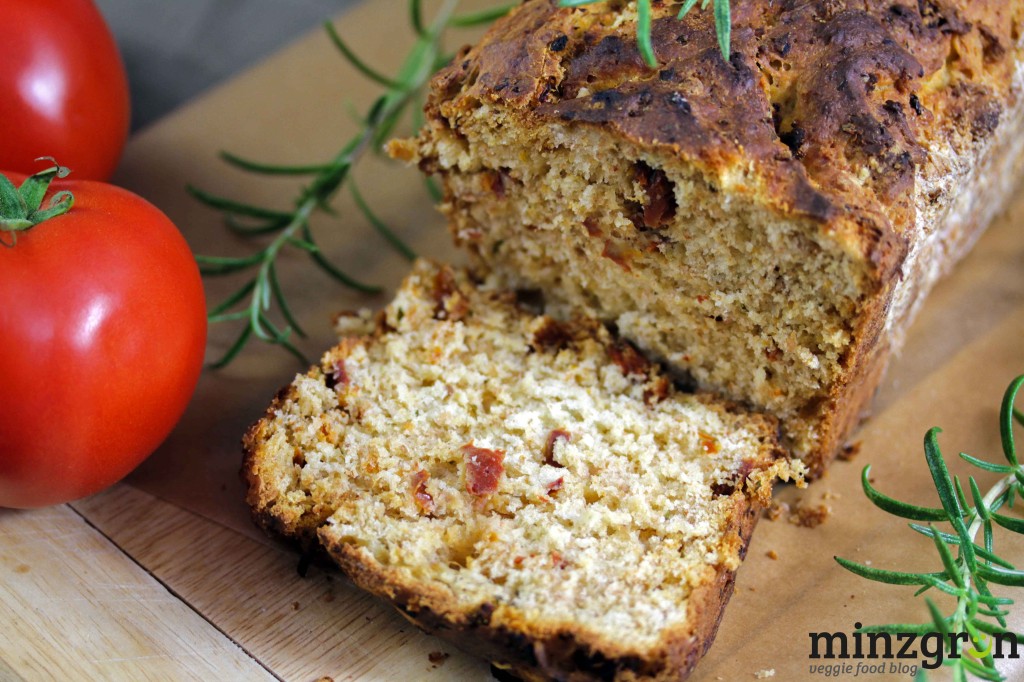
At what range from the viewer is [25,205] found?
2.23 meters

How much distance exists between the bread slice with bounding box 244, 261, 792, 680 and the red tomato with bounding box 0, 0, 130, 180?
116cm

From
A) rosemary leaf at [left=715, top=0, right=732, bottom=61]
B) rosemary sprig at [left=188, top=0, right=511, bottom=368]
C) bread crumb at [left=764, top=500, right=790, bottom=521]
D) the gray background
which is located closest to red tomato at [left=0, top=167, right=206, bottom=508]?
rosemary sprig at [left=188, top=0, right=511, bottom=368]

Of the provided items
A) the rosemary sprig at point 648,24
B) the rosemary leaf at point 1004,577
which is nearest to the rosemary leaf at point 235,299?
the rosemary sprig at point 648,24

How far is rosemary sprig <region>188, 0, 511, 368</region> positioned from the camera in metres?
3.09

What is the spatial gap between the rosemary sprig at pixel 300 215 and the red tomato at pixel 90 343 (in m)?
0.49

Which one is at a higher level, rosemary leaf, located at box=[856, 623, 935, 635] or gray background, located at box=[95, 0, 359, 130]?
gray background, located at box=[95, 0, 359, 130]

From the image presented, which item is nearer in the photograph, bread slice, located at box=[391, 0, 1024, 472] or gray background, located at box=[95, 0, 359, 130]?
bread slice, located at box=[391, 0, 1024, 472]

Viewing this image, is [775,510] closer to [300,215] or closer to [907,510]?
[907,510]

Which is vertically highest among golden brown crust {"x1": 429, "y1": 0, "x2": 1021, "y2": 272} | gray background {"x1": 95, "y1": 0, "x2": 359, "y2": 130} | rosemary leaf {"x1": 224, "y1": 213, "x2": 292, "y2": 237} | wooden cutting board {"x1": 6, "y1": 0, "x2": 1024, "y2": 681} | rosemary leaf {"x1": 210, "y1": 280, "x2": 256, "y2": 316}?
gray background {"x1": 95, "y1": 0, "x2": 359, "y2": 130}

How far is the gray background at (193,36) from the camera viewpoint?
460 cm

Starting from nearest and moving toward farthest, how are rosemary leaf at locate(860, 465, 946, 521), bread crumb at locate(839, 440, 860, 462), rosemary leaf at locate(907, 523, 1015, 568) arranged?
rosemary leaf at locate(907, 523, 1015, 568)
rosemary leaf at locate(860, 465, 946, 521)
bread crumb at locate(839, 440, 860, 462)

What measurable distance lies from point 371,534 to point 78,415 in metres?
0.74

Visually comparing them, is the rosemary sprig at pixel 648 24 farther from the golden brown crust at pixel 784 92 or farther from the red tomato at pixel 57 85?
the red tomato at pixel 57 85

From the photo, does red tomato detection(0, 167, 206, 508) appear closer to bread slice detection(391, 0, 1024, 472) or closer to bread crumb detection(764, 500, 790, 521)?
bread slice detection(391, 0, 1024, 472)
